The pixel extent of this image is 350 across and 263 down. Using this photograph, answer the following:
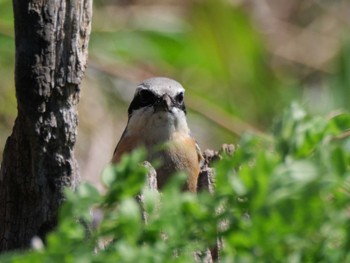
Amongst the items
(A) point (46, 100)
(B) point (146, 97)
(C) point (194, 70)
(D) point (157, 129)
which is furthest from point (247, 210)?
(C) point (194, 70)

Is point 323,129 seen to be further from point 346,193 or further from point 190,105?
point 190,105

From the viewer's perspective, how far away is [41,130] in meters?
2.87

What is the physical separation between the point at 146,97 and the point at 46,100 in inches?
83.4


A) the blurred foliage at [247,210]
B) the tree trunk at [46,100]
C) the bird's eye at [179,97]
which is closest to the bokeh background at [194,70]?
the bird's eye at [179,97]

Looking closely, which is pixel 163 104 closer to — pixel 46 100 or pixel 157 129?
pixel 157 129

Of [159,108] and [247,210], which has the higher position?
[247,210]

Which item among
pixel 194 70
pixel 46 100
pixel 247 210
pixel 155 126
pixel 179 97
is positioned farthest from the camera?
pixel 194 70

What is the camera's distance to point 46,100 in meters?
2.85

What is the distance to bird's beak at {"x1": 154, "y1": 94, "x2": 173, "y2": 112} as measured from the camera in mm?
4865

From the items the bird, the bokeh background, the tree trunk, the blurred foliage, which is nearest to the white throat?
the bird

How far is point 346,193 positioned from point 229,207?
0.76ft

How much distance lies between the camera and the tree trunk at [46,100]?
284cm

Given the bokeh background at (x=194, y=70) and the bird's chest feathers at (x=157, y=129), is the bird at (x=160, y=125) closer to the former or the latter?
the bird's chest feathers at (x=157, y=129)

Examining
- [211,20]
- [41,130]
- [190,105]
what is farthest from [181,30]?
[41,130]
